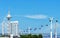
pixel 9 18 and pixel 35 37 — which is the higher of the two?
pixel 9 18

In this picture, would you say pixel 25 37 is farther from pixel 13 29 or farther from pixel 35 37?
pixel 13 29

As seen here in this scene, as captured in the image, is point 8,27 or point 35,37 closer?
point 35,37

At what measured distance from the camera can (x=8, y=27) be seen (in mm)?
133000

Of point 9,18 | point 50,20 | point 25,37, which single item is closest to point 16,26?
point 9,18

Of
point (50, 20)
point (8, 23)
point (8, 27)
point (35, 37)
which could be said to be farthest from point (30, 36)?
point (8, 27)

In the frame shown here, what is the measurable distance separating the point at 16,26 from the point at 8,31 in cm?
760

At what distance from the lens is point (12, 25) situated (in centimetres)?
13862

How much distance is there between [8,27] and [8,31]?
2.18m

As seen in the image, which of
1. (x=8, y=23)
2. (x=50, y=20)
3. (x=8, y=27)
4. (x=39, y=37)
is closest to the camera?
(x=50, y=20)

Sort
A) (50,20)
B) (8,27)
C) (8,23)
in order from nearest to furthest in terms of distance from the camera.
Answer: (50,20), (8,23), (8,27)

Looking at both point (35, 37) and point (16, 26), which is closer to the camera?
point (35, 37)

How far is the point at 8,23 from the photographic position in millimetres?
124938

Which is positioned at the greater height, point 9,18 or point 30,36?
point 9,18

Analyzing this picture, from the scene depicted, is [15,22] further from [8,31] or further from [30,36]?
[30,36]
